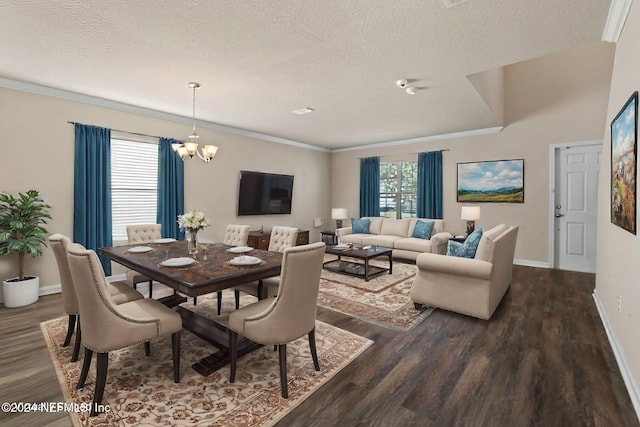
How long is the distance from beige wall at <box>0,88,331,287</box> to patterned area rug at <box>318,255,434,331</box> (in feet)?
8.40

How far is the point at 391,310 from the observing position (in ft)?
11.2

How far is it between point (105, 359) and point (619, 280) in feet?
12.4

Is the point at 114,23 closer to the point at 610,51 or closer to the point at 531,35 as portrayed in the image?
the point at 531,35

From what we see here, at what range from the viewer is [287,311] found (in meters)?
1.96

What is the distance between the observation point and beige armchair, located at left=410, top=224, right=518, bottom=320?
120 inches

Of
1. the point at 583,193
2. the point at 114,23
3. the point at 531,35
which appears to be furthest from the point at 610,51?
the point at 114,23

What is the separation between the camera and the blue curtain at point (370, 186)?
24.6 feet

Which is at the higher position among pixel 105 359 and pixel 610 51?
pixel 610 51

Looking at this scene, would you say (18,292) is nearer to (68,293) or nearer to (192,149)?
(68,293)

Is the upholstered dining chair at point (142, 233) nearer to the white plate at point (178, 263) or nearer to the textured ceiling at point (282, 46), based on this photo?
the white plate at point (178, 263)

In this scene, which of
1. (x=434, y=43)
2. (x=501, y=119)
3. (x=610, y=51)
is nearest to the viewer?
(x=434, y=43)

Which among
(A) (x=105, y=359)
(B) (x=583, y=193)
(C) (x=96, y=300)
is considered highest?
(B) (x=583, y=193)

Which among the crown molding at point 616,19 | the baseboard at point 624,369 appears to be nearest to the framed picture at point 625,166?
the crown molding at point 616,19

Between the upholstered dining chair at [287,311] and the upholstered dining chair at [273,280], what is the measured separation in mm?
832
